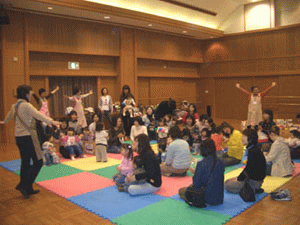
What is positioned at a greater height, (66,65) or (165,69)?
(165,69)

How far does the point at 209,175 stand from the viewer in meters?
4.70

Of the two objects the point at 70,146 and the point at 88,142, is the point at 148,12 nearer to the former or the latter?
the point at 88,142

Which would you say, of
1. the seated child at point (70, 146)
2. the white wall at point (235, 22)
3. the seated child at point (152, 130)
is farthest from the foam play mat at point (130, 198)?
the white wall at point (235, 22)

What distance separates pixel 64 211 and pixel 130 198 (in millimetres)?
1075

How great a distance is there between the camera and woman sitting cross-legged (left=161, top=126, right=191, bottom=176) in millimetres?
6219

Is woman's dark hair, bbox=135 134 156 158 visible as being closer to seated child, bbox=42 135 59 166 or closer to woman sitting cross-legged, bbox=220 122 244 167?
woman sitting cross-legged, bbox=220 122 244 167

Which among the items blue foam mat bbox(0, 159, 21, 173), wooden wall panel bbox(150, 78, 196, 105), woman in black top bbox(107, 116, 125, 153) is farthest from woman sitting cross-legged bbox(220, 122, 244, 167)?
wooden wall panel bbox(150, 78, 196, 105)

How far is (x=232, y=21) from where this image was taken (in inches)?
651

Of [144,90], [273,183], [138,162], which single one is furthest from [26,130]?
[144,90]

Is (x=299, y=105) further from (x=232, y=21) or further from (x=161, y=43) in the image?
(x=161, y=43)

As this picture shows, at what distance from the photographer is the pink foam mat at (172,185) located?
553cm

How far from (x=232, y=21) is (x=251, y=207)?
44.1ft

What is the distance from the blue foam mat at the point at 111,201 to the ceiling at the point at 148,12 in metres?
6.42

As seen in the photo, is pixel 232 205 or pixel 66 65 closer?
pixel 232 205
